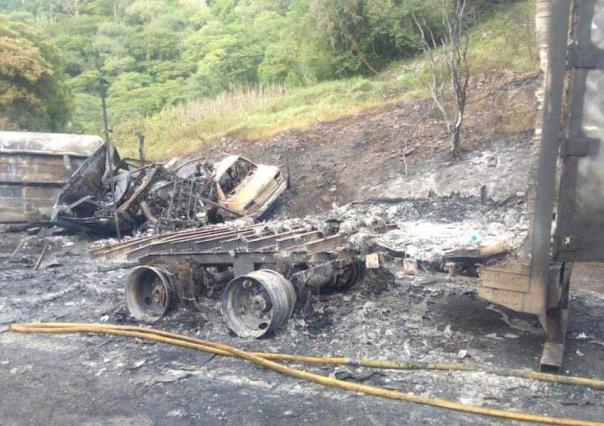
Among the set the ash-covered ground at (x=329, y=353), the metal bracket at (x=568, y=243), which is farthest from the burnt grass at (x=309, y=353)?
the metal bracket at (x=568, y=243)

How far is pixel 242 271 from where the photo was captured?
5.96 meters

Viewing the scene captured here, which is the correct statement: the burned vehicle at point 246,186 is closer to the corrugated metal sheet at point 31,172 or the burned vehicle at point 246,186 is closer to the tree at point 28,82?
the corrugated metal sheet at point 31,172

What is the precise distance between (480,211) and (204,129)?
1266 cm

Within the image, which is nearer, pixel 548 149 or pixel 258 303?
pixel 548 149

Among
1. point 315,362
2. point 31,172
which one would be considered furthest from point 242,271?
point 31,172

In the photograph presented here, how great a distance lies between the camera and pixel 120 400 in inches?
173

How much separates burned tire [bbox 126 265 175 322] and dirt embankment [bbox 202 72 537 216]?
5.45 m

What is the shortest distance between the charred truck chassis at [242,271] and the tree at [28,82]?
44.0 feet

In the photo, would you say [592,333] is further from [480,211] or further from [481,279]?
[480,211]

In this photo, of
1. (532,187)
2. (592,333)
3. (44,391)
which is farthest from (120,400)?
(592,333)

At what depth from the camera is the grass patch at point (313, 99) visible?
640 inches

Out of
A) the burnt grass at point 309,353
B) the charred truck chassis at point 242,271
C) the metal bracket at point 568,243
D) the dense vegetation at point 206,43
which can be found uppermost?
the dense vegetation at point 206,43

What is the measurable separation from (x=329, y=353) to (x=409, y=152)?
8779 mm

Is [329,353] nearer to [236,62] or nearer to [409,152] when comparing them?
[409,152]
